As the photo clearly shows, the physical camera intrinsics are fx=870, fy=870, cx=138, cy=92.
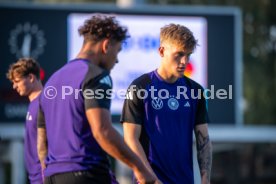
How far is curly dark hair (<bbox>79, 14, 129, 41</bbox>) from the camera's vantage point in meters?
6.16

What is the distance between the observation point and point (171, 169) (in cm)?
704

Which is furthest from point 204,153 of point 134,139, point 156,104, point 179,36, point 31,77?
point 31,77

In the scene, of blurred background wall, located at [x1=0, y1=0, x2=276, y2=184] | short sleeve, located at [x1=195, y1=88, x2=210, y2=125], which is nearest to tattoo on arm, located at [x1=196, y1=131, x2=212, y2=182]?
short sleeve, located at [x1=195, y1=88, x2=210, y2=125]

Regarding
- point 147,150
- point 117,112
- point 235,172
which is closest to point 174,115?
point 147,150

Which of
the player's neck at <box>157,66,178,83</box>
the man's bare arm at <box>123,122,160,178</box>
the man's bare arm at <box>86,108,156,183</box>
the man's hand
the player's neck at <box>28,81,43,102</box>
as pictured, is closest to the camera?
the man's bare arm at <box>86,108,156,183</box>

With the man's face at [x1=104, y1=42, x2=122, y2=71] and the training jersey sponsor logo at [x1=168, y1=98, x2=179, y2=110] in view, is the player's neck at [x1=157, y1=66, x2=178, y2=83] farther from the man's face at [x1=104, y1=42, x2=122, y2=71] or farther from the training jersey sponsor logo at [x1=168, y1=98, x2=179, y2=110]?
the man's face at [x1=104, y1=42, x2=122, y2=71]

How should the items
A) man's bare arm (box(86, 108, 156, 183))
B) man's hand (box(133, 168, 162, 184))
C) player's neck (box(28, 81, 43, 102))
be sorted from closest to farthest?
man's bare arm (box(86, 108, 156, 183)) < man's hand (box(133, 168, 162, 184)) < player's neck (box(28, 81, 43, 102))

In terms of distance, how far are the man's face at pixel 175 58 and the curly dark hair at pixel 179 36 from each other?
0.04 metres

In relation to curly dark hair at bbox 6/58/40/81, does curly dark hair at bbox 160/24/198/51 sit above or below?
above

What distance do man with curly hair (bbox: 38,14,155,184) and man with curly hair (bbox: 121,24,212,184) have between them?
806mm

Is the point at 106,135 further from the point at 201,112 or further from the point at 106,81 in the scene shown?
the point at 201,112

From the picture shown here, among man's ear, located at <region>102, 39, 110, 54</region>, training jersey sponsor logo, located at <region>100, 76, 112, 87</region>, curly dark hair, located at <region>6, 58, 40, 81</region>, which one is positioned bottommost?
training jersey sponsor logo, located at <region>100, 76, 112, 87</region>

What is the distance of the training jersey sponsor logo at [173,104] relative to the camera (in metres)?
7.12

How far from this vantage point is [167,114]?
23.3ft
